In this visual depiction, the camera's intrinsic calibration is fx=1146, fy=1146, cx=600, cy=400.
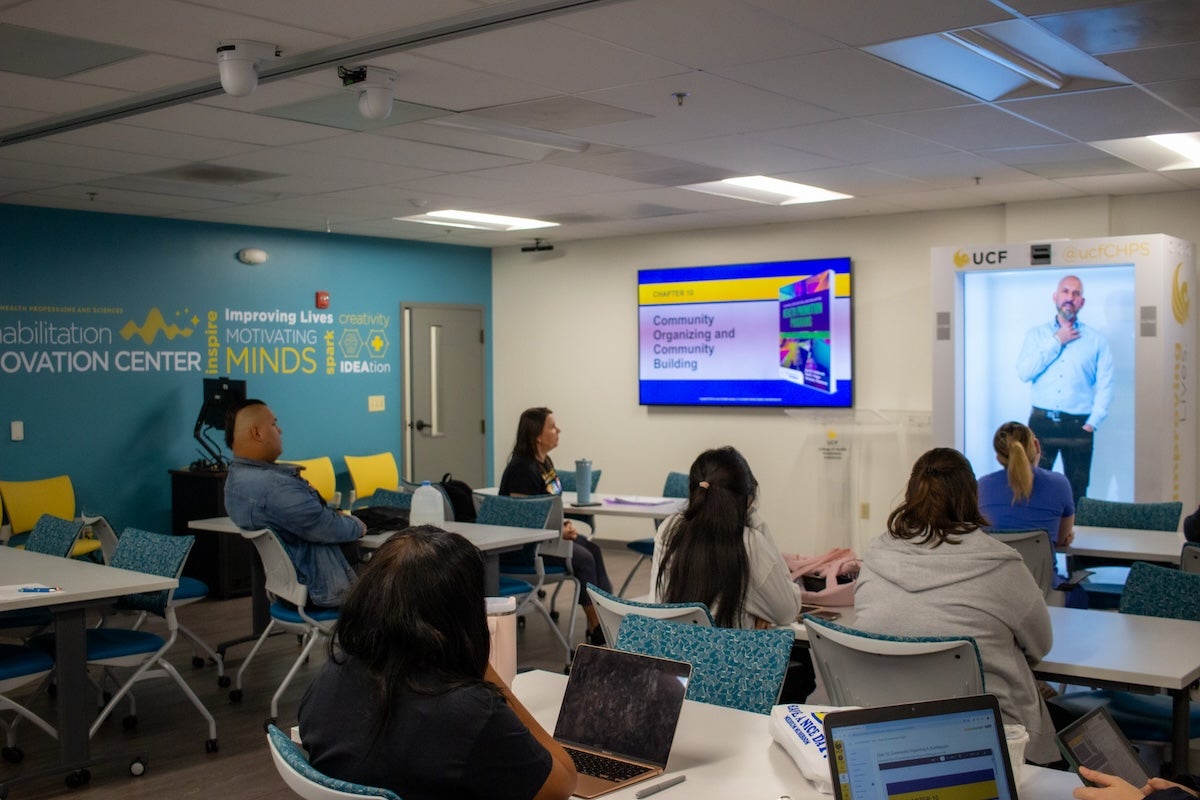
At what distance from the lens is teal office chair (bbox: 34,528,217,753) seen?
4.85 m

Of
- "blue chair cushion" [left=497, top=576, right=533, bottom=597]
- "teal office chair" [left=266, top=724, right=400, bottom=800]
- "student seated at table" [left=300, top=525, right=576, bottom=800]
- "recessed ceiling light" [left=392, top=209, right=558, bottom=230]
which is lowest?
"blue chair cushion" [left=497, top=576, right=533, bottom=597]

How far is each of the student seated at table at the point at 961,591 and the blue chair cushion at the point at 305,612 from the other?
2.90 m

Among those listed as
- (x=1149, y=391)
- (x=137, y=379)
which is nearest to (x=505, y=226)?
(x=137, y=379)

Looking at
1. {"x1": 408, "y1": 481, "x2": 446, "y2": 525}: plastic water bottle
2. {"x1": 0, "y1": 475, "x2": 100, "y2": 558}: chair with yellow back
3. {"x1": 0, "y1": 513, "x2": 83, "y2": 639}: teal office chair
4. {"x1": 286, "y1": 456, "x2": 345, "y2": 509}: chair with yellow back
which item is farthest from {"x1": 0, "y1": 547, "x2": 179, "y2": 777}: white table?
{"x1": 286, "y1": 456, "x2": 345, "y2": 509}: chair with yellow back

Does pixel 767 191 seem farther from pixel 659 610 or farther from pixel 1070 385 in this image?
pixel 659 610

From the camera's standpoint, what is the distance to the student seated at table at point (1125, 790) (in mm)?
1975

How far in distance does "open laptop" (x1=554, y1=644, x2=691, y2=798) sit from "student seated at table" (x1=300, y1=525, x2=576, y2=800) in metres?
0.35

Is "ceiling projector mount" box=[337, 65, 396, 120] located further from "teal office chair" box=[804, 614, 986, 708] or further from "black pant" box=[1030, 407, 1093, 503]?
"black pant" box=[1030, 407, 1093, 503]

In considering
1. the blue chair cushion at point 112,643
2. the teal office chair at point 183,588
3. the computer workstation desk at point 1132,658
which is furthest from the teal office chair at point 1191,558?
the teal office chair at point 183,588

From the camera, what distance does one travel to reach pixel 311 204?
27.4ft

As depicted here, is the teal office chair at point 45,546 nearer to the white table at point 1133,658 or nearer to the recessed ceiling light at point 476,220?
the recessed ceiling light at point 476,220

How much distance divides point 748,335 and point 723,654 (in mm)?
6929

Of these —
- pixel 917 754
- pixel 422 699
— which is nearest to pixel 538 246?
pixel 422 699

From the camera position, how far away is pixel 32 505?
7879mm
